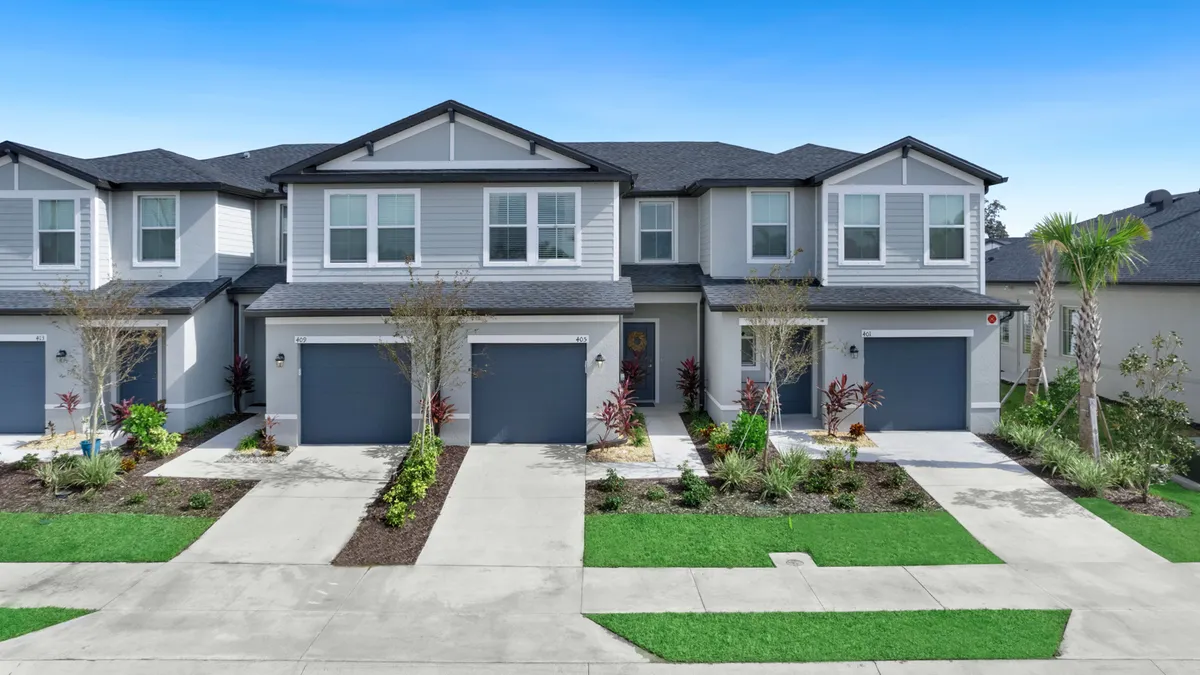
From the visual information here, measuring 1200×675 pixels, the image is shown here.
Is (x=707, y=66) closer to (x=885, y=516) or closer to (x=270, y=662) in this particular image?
(x=885, y=516)

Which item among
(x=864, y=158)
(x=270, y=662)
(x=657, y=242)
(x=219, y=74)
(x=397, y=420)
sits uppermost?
(x=219, y=74)

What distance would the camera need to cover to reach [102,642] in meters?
7.16

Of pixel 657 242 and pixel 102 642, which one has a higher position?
pixel 657 242

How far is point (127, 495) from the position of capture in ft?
37.9

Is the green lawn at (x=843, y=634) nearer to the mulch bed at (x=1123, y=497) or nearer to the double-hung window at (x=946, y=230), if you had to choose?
the mulch bed at (x=1123, y=497)

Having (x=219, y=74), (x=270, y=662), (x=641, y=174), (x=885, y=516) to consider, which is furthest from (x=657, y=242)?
(x=270, y=662)

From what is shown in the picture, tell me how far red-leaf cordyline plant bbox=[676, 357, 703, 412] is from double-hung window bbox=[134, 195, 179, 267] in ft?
37.9

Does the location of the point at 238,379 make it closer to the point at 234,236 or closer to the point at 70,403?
the point at 70,403

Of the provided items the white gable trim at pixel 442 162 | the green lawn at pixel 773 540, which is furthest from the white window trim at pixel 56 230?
the green lawn at pixel 773 540

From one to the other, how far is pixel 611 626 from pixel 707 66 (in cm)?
1496

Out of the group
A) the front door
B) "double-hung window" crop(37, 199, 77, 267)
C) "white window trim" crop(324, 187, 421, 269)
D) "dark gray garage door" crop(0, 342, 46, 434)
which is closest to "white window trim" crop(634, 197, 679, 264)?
the front door

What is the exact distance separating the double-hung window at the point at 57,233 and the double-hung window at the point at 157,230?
3.95ft

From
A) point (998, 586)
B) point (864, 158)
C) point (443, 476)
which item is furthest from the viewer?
point (864, 158)

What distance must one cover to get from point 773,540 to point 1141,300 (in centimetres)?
1478
